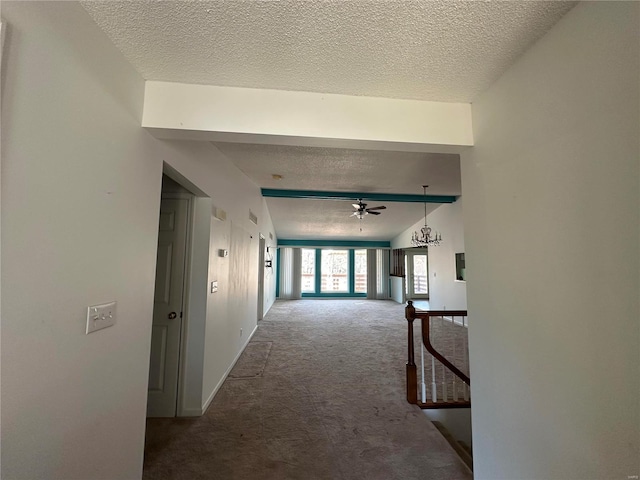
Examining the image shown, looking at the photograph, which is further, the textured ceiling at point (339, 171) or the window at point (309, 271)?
the window at point (309, 271)

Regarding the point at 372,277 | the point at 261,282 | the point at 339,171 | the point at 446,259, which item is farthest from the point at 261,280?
the point at 372,277

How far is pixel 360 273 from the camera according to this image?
37.2 feet

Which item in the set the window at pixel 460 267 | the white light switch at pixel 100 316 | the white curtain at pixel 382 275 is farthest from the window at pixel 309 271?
the white light switch at pixel 100 316

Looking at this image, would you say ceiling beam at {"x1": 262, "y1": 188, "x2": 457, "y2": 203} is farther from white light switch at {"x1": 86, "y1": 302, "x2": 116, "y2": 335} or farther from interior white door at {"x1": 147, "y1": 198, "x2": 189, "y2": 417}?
white light switch at {"x1": 86, "y1": 302, "x2": 116, "y2": 335}

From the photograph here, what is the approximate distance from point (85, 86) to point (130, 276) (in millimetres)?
888

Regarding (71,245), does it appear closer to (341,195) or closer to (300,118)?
(300,118)

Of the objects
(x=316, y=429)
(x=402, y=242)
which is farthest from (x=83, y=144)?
(x=402, y=242)

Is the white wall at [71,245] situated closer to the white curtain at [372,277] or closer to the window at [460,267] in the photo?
the window at [460,267]

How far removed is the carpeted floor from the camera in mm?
1923

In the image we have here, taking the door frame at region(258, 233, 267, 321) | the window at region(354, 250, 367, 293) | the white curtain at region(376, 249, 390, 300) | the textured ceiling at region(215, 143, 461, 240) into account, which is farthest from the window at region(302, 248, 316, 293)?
the door frame at region(258, 233, 267, 321)

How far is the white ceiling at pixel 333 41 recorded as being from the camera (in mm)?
1048

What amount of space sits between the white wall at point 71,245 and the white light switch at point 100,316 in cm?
3

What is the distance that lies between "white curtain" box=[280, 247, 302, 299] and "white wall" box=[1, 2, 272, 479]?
911 cm

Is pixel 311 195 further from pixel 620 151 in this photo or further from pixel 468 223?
pixel 620 151
